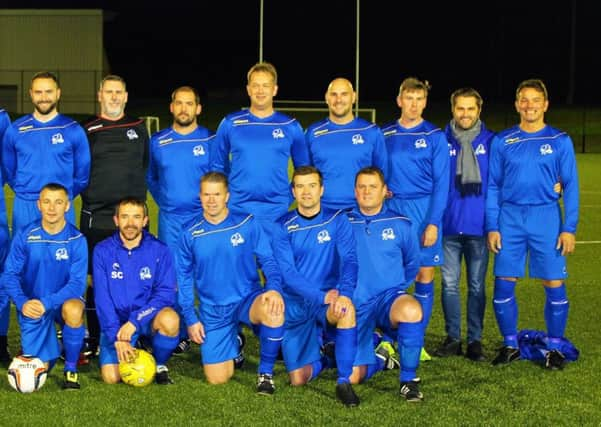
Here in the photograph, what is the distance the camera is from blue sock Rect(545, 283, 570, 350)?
6.36 metres

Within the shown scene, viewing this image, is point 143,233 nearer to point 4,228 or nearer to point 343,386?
point 4,228

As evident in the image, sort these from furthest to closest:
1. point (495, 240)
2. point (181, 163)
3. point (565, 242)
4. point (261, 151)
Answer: point (181, 163), point (261, 151), point (495, 240), point (565, 242)

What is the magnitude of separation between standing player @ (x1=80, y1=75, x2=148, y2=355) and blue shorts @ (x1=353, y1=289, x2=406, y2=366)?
174 cm

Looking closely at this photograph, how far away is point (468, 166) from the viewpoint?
6.55 meters

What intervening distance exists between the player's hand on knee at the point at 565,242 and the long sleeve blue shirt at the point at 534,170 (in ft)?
0.16

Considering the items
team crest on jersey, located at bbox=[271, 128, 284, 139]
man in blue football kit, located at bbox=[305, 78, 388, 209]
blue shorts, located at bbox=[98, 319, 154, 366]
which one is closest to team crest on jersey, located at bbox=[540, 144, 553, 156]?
man in blue football kit, located at bbox=[305, 78, 388, 209]

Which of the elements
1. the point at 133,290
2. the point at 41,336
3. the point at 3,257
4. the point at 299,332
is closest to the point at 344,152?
the point at 299,332

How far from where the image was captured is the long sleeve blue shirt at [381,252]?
5820 millimetres

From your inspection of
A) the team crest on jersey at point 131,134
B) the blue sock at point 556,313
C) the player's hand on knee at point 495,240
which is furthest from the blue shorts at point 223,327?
the blue sock at point 556,313

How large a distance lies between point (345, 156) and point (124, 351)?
1.90 metres

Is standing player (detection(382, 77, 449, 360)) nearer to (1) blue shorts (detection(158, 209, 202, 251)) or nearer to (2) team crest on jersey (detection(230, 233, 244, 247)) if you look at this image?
(2) team crest on jersey (detection(230, 233, 244, 247))

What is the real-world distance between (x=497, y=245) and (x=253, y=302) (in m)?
1.63

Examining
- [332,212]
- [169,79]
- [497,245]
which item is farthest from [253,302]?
[169,79]

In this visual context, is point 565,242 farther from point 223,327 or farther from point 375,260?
point 223,327
